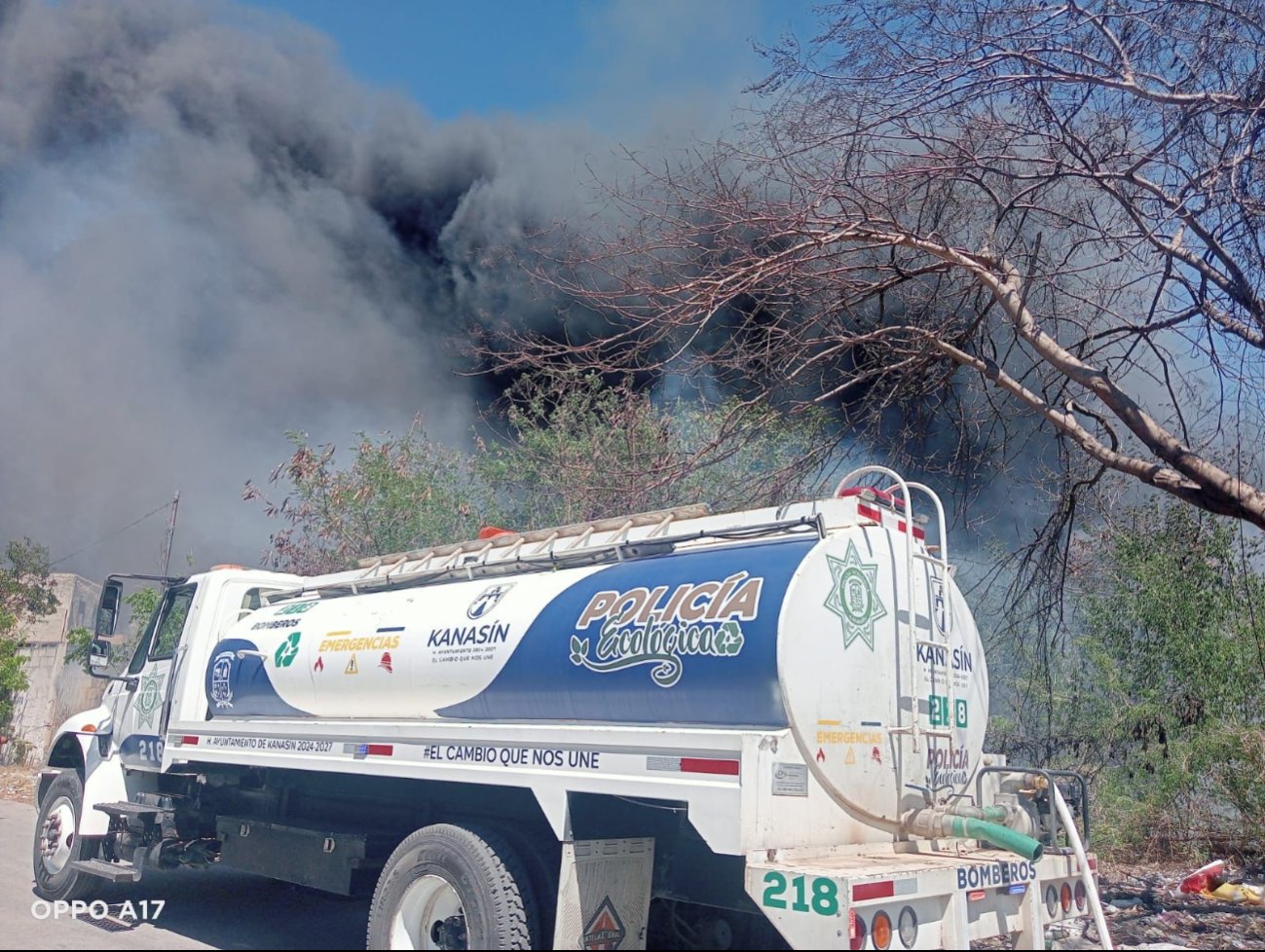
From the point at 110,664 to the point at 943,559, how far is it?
272 inches

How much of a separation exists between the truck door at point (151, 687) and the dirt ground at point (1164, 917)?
6404 millimetres

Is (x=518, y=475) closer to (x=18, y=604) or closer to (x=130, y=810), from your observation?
(x=130, y=810)

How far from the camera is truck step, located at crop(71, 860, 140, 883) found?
7.58 meters

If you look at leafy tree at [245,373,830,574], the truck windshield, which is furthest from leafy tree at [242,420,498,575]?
the truck windshield

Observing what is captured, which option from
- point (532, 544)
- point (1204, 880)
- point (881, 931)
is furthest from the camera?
point (1204, 880)

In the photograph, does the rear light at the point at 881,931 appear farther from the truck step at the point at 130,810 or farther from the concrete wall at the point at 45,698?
the concrete wall at the point at 45,698

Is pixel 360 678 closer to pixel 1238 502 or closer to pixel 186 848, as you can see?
pixel 186 848

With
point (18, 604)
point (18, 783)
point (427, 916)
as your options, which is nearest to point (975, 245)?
point (427, 916)

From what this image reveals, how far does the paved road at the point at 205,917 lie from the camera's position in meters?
7.02

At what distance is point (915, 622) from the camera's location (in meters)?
5.52

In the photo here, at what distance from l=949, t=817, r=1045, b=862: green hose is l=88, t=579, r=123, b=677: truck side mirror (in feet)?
21.3

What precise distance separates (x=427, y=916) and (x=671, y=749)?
188 cm

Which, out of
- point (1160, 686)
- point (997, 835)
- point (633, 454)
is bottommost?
point (997, 835)

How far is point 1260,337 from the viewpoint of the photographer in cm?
741
